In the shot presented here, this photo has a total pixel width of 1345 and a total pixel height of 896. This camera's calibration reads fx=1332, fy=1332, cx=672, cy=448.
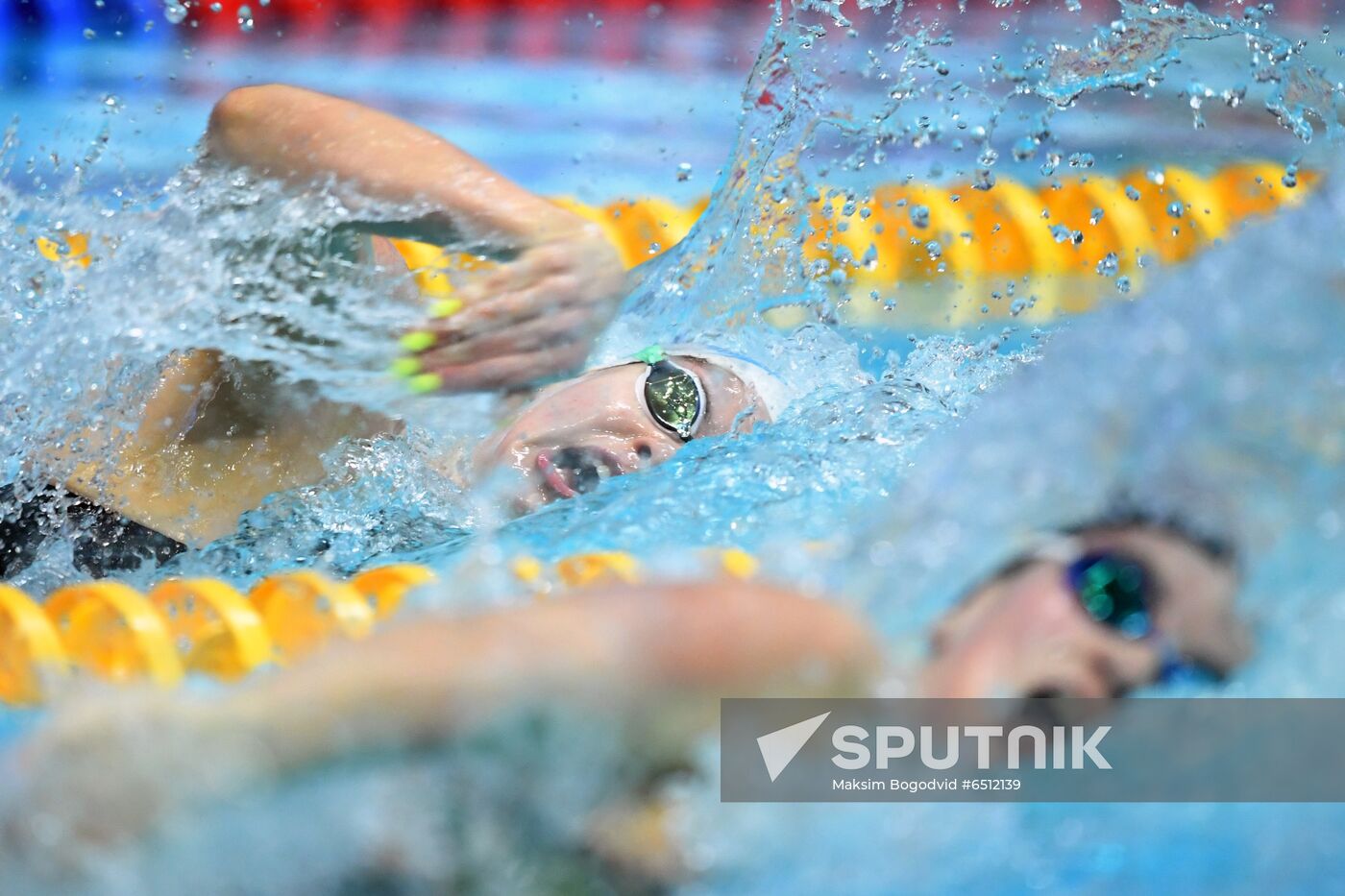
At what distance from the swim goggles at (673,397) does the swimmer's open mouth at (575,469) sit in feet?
0.29

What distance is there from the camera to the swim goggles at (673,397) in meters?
1.62

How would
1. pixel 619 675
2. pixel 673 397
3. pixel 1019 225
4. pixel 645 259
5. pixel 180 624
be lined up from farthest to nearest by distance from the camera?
pixel 1019 225, pixel 645 259, pixel 673 397, pixel 180 624, pixel 619 675

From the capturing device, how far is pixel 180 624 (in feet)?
3.47

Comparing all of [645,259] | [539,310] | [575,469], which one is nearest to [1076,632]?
[539,310]

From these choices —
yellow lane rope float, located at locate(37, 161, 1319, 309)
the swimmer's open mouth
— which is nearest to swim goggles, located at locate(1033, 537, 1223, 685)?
the swimmer's open mouth

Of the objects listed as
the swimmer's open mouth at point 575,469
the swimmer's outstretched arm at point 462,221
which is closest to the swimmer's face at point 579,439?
the swimmer's open mouth at point 575,469

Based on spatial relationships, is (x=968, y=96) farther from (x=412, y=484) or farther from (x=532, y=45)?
(x=412, y=484)

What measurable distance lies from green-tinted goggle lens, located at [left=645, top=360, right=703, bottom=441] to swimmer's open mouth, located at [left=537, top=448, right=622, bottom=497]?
9 cm

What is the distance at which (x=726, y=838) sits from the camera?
29.4 inches

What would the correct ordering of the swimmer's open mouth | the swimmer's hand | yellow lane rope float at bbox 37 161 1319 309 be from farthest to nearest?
yellow lane rope float at bbox 37 161 1319 309 → the swimmer's open mouth → the swimmer's hand

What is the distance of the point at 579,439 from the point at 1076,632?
927mm

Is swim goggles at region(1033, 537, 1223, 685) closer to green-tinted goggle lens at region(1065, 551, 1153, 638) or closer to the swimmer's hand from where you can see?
green-tinted goggle lens at region(1065, 551, 1153, 638)

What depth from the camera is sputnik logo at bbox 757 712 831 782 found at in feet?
2.33

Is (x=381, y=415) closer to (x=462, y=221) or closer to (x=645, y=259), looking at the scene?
(x=462, y=221)
